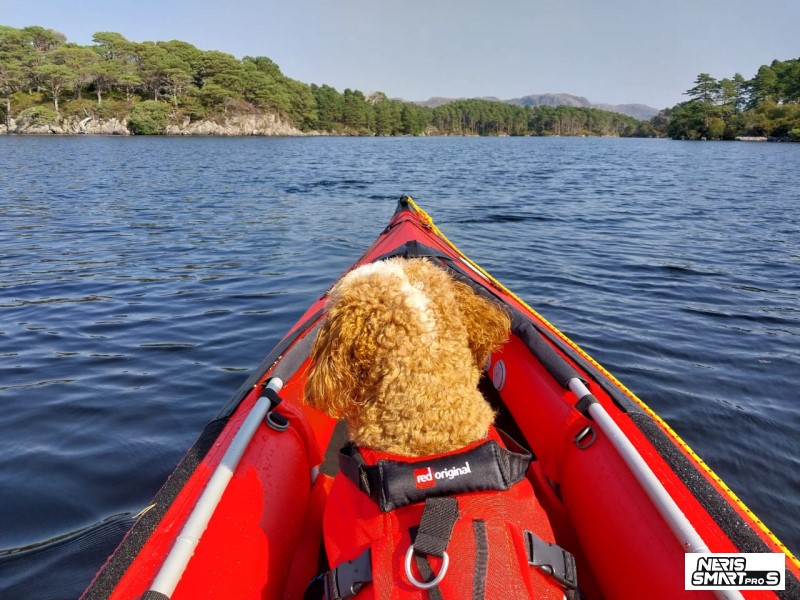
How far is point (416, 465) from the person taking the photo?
160 centimetres

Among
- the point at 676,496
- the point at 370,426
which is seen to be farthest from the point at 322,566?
the point at 676,496

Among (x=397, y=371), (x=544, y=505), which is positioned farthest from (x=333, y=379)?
(x=544, y=505)

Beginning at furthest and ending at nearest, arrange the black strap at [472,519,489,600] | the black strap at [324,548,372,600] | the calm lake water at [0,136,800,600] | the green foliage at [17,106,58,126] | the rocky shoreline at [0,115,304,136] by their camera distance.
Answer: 1. the rocky shoreline at [0,115,304,136]
2. the green foliage at [17,106,58,126]
3. the calm lake water at [0,136,800,600]
4. the black strap at [324,548,372,600]
5. the black strap at [472,519,489,600]

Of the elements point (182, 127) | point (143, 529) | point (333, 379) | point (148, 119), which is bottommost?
point (143, 529)

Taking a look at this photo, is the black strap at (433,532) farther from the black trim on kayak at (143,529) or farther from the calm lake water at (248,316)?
the calm lake water at (248,316)

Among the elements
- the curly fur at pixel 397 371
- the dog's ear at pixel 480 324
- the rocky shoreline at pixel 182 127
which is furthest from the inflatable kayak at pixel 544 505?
the rocky shoreline at pixel 182 127

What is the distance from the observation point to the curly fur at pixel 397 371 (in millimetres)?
1676

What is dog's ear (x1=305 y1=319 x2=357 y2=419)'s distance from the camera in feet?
5.61

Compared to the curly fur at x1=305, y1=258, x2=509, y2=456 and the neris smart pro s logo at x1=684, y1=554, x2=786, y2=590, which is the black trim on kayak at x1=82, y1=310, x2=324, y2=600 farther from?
the neris smart pro s logo at x1=684, y1=554, x2=786, y2=590

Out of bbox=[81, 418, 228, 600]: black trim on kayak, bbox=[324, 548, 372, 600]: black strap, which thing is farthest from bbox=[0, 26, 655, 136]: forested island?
bbox=[324, 548, 372, 600]: black strap

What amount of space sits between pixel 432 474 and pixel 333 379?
1.57 feet

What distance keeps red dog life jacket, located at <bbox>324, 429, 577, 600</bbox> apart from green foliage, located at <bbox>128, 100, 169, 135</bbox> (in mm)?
87683

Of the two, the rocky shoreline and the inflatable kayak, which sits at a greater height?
the rocky shoreline

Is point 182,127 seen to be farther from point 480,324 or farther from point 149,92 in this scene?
point 480,324
